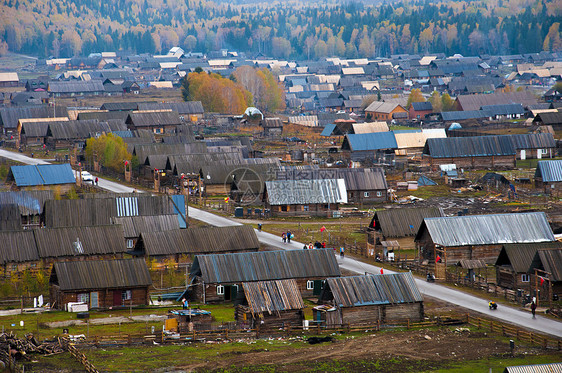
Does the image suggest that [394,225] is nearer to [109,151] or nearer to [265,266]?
[265,266]

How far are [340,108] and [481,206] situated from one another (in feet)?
320

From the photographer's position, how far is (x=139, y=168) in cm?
9506

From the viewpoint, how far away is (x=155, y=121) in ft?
410

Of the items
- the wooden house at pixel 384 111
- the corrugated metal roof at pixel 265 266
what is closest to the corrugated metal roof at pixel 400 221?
the corrugated metal roof at pixel 265 266

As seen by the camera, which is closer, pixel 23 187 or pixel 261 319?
pixel 261 319

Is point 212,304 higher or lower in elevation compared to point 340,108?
lower

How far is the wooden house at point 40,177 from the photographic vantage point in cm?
7981

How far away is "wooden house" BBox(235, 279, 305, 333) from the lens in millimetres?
45312

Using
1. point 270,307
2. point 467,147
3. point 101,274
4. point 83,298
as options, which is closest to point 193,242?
point 101,274

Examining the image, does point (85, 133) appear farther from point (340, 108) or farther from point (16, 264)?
point (340, 108)

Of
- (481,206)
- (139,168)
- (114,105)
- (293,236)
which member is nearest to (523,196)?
(481,206)

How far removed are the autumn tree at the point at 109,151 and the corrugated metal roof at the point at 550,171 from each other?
4112 centimetres

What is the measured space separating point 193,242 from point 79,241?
284 inches

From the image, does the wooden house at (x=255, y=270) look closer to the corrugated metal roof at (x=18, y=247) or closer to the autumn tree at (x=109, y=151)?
the corrugated metal roof at (x=18, y=247)
